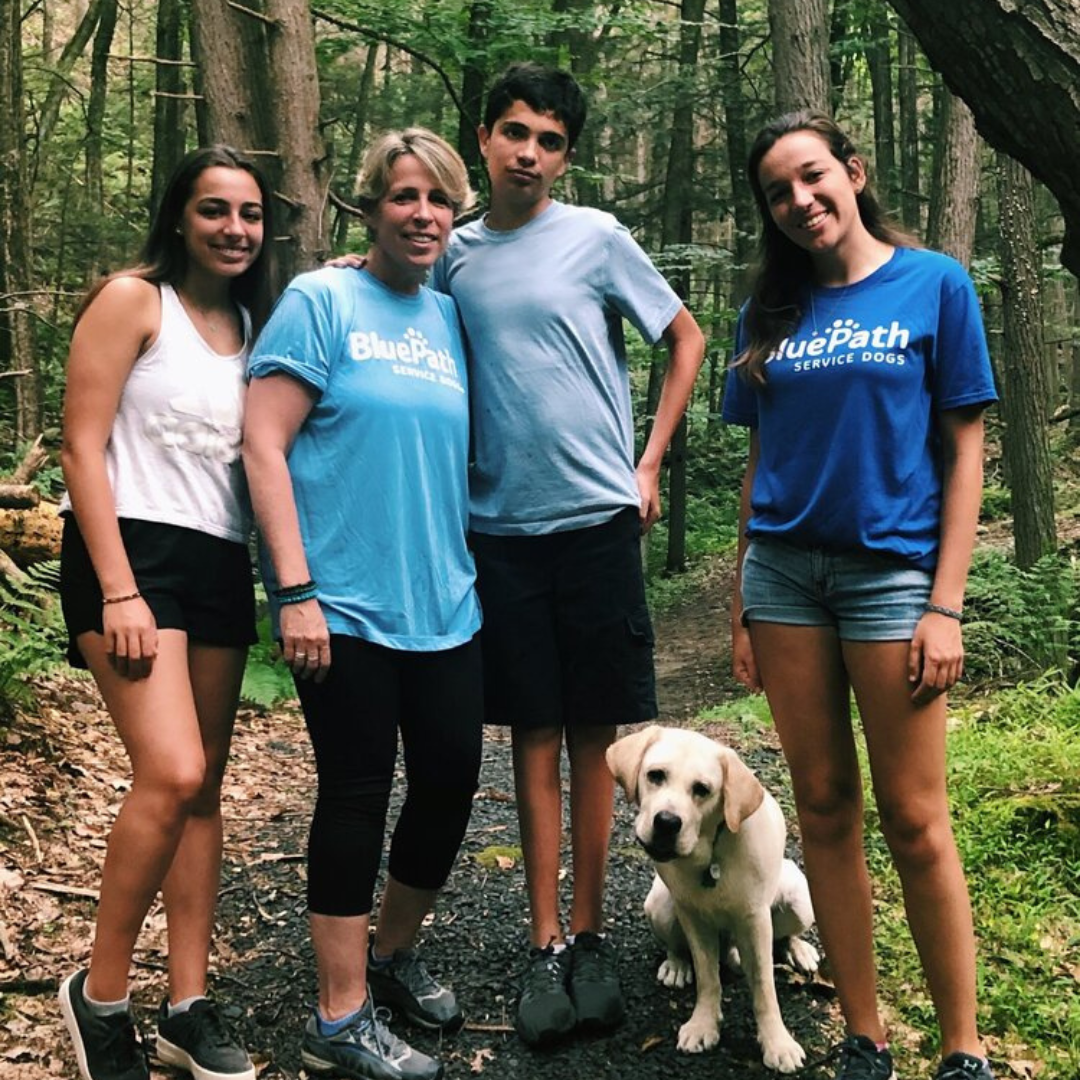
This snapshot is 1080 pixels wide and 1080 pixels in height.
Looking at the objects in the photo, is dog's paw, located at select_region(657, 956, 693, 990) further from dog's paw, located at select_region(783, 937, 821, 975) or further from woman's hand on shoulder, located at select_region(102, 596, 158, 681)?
woman's hand on shoulder, located at select_region(102, 596, 158, 681)

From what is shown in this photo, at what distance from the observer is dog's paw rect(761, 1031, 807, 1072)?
10.2ft

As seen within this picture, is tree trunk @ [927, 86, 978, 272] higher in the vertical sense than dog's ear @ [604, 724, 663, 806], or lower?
higher

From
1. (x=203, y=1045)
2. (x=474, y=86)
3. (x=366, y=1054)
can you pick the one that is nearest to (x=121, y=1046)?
(x=203, y=1045)

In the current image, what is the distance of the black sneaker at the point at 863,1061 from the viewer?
282cm

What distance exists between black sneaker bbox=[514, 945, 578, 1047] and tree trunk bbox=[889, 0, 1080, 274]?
2585mm

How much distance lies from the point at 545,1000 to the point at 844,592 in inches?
62.3

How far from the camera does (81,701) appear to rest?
6.09 metres

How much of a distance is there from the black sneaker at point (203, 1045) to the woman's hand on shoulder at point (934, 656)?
2085 millimetres

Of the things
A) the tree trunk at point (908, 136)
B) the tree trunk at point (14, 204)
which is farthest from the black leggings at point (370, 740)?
the tree trunk at point (908, 136)

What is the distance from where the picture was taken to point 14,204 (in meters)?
12.1

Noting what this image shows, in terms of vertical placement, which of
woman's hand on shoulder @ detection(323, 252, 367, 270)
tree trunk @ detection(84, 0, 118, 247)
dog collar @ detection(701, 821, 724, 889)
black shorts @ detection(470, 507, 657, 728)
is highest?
tree trunk @ detection(84, 0, 118, 247)

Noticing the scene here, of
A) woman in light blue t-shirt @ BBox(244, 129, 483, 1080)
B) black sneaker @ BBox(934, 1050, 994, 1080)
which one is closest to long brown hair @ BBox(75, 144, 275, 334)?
woman in light blue t-shirt @ BBox(244, 129, 483, 1080)

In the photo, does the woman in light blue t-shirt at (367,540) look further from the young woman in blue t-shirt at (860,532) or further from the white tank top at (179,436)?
the young woman in blue t-shirt at (860,532)

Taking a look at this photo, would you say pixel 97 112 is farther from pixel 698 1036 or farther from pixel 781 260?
pixel 698 1036
